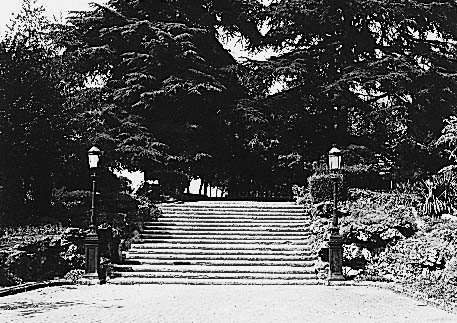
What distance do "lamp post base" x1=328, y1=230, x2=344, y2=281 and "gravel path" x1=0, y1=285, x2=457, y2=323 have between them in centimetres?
112

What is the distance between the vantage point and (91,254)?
16.9m

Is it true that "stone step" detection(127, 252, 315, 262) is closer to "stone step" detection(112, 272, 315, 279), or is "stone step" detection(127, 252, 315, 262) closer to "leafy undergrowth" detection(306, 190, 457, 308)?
"leafy undergrowth" detection(306, 190, 457, 308)

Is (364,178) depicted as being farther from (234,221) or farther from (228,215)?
(234,221)

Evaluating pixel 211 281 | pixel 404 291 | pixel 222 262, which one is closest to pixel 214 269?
pixel 222 262

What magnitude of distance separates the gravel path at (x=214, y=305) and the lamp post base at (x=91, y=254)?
1108 mm

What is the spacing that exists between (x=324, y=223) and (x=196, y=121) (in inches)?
456

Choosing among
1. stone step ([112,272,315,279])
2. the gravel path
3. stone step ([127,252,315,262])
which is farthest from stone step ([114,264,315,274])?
the gravel path

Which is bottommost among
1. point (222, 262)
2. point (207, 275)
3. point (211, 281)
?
point (211, 281)

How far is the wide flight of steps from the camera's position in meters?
17.4

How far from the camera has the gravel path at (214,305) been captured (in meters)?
10.7

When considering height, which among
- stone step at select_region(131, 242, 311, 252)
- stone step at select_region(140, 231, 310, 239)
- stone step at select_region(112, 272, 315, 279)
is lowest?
stone step at select_region(112, 272, 315, 279)

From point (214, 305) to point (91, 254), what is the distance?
5.42 meters

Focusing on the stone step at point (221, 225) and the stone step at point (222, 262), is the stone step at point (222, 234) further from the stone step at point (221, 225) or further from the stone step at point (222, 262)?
the stone step at point (222, 262)

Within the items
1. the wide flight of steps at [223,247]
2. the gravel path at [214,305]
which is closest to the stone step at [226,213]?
the wide flight of steps at [223,247]
